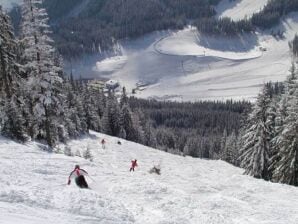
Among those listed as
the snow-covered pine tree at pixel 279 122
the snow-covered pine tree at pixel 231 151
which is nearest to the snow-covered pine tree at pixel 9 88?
the snow-covered pine tree at pixel 279 122

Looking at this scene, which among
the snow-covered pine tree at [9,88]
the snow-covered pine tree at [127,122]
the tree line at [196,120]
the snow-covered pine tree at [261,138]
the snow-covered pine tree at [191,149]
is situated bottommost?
the tree line at [196,120]

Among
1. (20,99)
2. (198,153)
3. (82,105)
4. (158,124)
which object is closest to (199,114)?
(158,124)

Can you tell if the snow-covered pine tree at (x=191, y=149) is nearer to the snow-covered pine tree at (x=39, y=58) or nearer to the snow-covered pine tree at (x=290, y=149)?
the snow-covered pine tree at (x=290, y=149)

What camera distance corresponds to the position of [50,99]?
34.7m

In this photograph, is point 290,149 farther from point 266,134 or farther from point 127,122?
point 127,122

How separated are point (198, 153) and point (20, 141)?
289 feet

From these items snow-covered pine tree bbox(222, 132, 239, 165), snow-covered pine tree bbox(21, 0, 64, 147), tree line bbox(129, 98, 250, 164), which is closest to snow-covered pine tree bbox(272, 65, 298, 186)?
snow-covered pine tree bbox(21, 0, 64, 147)

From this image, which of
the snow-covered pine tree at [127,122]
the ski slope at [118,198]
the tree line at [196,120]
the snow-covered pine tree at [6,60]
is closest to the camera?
the ski slope at [118,198]

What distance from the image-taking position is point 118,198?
72.9 feet

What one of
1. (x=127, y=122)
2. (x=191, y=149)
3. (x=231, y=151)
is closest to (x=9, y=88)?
(x=127, y=122)

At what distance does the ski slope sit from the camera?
61.5 ft

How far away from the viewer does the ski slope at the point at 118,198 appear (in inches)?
738

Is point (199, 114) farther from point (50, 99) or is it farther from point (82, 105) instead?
point (50, 99)

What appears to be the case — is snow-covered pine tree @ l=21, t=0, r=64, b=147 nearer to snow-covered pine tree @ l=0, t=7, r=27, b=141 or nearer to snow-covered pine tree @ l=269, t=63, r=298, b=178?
snow-covered pine tree @ l=0, t=7, r=27, b=141
